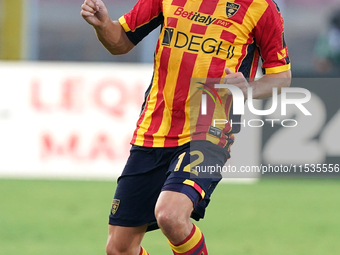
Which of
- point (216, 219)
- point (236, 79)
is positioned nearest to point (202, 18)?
point (236, 79)

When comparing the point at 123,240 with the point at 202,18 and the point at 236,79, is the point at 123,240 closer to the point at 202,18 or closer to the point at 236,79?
the point at 236,79

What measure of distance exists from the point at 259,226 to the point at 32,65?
4020 mm

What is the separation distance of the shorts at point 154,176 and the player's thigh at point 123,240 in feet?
0.13

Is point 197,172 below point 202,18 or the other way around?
below

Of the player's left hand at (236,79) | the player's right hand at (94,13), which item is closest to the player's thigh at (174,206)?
the player's left hand at (236,79)

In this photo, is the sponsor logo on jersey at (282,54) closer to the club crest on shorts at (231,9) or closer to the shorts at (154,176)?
the club crest on shorts at (231,9)

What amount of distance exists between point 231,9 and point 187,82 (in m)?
0.52

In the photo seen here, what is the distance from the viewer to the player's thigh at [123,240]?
12.9ft

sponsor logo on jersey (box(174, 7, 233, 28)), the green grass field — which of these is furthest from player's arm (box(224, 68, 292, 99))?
the green grass field

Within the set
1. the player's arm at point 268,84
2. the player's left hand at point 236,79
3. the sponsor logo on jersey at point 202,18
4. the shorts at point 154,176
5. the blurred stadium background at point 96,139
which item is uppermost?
the sponsor logo on jersey at point 202,18

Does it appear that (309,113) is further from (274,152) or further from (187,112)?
(187,112)

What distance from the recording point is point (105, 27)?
4.01 meters

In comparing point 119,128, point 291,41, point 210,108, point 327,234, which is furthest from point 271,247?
point 291,41

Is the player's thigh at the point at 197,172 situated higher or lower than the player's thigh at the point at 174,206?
higher
